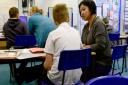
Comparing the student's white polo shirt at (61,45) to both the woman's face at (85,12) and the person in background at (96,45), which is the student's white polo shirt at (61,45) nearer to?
the person in background at (96,45)

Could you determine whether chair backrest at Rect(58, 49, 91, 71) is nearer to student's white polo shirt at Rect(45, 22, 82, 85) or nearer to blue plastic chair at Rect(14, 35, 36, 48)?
student's white polo shirt at Rect(45, 22, 82, 85)

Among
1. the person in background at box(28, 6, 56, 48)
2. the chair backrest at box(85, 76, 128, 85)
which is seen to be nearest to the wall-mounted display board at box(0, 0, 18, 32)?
the person in background at box(28, 6, 56, 48)

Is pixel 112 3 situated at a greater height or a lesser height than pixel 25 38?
greater

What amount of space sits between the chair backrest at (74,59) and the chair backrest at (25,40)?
215cm

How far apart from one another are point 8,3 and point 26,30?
3220mm

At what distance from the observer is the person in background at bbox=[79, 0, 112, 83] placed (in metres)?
3.23

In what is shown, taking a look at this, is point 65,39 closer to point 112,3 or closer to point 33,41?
point 33,41

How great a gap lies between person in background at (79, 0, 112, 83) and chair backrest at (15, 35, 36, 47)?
1886mm

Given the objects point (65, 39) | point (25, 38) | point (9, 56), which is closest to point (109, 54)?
point (65, 39)

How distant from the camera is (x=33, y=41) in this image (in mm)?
5152

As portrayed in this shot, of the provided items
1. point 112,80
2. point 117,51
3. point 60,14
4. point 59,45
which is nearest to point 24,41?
point 117,51

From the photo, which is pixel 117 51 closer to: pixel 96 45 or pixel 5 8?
pixel 96 45

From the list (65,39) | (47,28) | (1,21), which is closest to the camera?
(65,39)

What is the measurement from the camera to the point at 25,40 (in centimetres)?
501
